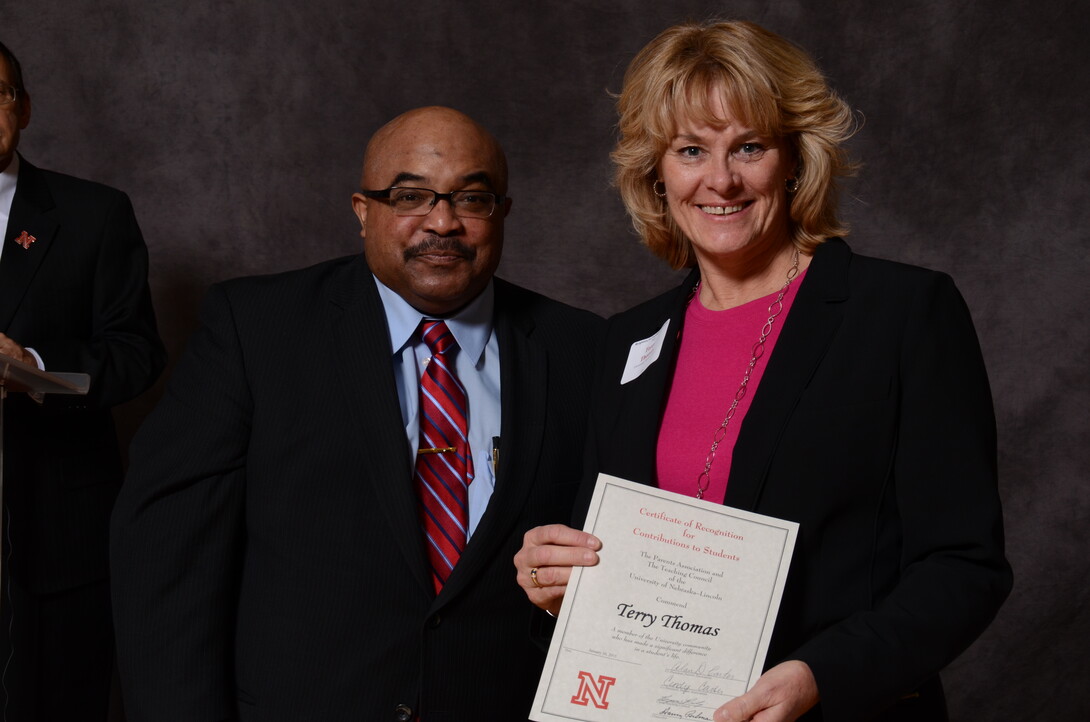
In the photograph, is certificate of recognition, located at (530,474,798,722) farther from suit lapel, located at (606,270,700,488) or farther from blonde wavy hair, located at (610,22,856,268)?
blonde wavy hair, located at (610,22,856,268)

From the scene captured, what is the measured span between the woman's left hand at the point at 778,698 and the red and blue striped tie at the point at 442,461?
95 centimetres

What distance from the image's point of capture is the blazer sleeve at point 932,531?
1700 mm

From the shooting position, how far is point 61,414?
3.13m

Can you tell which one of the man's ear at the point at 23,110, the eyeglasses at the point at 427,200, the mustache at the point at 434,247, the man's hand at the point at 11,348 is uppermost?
the man's ear at the point at 23,110

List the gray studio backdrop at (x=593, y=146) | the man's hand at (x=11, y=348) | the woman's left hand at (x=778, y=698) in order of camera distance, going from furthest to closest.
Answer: the gray studio backdrop at (x=593, y=146), the man's hand at (x=11, y=348), the woman's left hand at (x=778, y=698)

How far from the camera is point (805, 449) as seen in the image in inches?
71.6

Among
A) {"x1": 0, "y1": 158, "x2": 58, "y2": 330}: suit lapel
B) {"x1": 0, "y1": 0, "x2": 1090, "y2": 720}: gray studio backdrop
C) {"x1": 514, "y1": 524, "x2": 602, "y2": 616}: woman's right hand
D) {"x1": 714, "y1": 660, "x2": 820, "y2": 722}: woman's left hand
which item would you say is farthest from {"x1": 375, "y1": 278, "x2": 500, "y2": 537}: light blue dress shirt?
{"x1": 0, "y1": 0, "x2": 1090, "y2": 720}: gray studio backdrop

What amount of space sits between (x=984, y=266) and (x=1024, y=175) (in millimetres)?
360

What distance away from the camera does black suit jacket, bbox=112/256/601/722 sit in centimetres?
239

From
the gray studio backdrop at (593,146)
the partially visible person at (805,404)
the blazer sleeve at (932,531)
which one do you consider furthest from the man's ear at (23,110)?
the blazer sleeve at (932,531)

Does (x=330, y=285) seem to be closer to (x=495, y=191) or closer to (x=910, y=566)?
(x=495, y=191)

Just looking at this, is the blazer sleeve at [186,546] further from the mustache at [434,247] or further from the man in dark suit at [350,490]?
the mustache at [434,247]

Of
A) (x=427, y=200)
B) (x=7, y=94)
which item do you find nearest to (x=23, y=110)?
(x=7, y=94)

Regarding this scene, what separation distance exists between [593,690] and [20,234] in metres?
2.31
